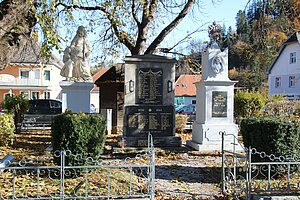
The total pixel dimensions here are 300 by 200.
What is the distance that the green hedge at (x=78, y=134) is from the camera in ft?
25.2

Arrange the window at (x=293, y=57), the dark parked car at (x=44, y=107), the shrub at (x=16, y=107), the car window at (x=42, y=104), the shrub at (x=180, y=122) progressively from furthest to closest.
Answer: the window at (x=293, y=57) → the car window at (x=42, y=104) → the dark parked car at (x=44, y=107) → the shrub at (x=180, y=122) → the shrub at (x=16, y=107)

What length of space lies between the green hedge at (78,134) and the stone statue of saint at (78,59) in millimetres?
5099

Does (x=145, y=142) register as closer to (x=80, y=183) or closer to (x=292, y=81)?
(x=80, y=183)

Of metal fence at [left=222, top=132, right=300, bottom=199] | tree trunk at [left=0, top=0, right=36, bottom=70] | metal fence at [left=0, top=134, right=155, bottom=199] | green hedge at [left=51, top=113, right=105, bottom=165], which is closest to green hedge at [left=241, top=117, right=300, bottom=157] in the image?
metal fence at [left=222, top=132, right=300, bottom=199]

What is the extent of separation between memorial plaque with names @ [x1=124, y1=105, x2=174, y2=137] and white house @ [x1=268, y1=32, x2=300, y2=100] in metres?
32.4

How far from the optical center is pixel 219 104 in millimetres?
12648


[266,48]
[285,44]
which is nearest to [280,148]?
[266,48]

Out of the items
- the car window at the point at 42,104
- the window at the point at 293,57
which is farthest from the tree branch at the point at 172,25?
the window at the point at 293,57

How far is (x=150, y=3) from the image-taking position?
55.8 feet

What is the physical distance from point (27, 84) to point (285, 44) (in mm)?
33956

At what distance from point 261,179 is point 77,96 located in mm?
7309

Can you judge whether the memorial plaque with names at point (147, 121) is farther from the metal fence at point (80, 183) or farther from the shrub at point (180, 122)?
the shrub at point (180, 122)

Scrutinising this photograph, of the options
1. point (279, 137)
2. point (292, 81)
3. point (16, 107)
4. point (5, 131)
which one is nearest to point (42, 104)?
point (16, 107)

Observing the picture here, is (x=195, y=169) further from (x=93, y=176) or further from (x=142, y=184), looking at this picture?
(x=93, y=176)
